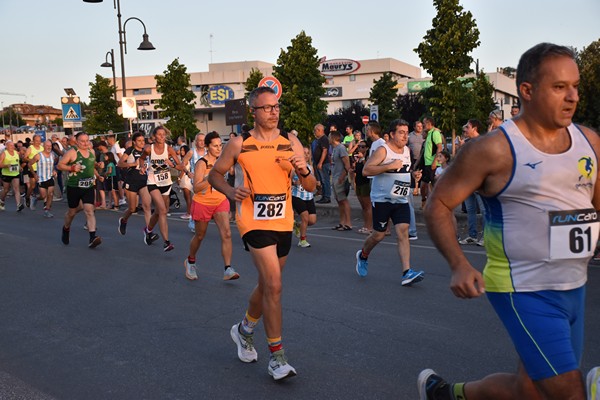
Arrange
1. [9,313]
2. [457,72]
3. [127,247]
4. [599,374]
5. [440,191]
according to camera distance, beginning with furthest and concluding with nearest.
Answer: [457,72]
[127,247]
[9,313]
[440,191]
[599,374]

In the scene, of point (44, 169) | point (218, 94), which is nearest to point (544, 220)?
point (44, 169)

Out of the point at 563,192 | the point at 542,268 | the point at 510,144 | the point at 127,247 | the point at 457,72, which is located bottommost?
the point at 127,247

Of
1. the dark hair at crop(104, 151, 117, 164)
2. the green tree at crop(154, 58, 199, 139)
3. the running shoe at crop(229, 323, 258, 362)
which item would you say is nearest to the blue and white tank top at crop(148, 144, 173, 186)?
the running shoe at crop(229, 323, 258, 362)

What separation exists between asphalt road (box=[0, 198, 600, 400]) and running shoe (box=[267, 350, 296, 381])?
0.08 m

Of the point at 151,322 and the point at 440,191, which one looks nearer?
the point at 440,191

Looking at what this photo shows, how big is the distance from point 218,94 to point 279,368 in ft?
287

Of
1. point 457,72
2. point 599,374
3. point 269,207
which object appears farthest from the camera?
point 457,72

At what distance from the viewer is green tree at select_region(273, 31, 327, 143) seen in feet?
121

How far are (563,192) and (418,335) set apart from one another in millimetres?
3099

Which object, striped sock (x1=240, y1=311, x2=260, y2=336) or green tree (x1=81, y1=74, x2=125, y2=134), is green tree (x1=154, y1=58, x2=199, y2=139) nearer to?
green tree (x1=81, y1=74, x2=125, y2=134)

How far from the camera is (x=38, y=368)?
518cm

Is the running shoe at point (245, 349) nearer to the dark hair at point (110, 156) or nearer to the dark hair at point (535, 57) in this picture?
the dark hair at point (535, 57)

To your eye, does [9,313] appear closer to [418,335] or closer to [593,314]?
[418,335]

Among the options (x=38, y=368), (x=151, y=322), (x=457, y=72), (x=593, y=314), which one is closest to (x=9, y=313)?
(x=151, y=322)
